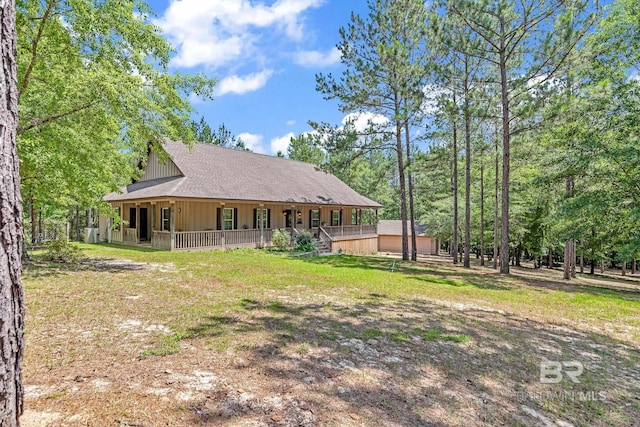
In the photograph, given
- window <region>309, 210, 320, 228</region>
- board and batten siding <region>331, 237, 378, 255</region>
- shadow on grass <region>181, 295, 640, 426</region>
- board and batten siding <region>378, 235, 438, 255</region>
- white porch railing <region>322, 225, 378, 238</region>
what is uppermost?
window <region>309, 210, 320, 228</region>

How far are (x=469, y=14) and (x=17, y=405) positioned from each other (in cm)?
1423

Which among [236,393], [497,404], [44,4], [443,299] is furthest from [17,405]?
[44,4]

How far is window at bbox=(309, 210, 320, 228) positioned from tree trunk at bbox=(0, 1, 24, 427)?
66.1 feet

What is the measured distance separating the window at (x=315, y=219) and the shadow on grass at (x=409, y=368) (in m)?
16.5

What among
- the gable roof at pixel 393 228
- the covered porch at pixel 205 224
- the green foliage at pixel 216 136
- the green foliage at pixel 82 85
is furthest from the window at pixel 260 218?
the gable roof at pixel 393 228

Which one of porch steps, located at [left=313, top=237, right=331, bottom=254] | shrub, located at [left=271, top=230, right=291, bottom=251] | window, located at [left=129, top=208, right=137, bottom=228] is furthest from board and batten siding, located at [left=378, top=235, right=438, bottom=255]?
window, located at [left=129, top=208, right=137, bottom=228]

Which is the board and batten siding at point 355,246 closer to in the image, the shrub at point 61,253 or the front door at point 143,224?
the front door at point 143,224

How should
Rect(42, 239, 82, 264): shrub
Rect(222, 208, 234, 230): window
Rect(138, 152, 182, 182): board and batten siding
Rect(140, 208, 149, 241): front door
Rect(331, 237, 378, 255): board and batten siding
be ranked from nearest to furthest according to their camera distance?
Rect(42, 239, 82, 264): shrub
Rect(138, 152, 182, 182): board and batten siding
Rect(222, 208, 234, 230): window
Rect(140, 208, 149, 241): front door
Rect(331, 237, 378, 255): board and batten siding

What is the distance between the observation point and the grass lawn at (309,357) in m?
2.56

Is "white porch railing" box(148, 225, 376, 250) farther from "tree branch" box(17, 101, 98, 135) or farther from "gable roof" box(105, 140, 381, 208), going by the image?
"tree branch" box(17, 101, 98, 135)

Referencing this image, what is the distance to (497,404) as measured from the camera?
2.89 m

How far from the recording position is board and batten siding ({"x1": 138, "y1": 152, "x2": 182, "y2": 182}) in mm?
16734

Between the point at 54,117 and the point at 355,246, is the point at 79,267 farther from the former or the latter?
the point at 355,246

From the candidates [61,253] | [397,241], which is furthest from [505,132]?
[397,241]
